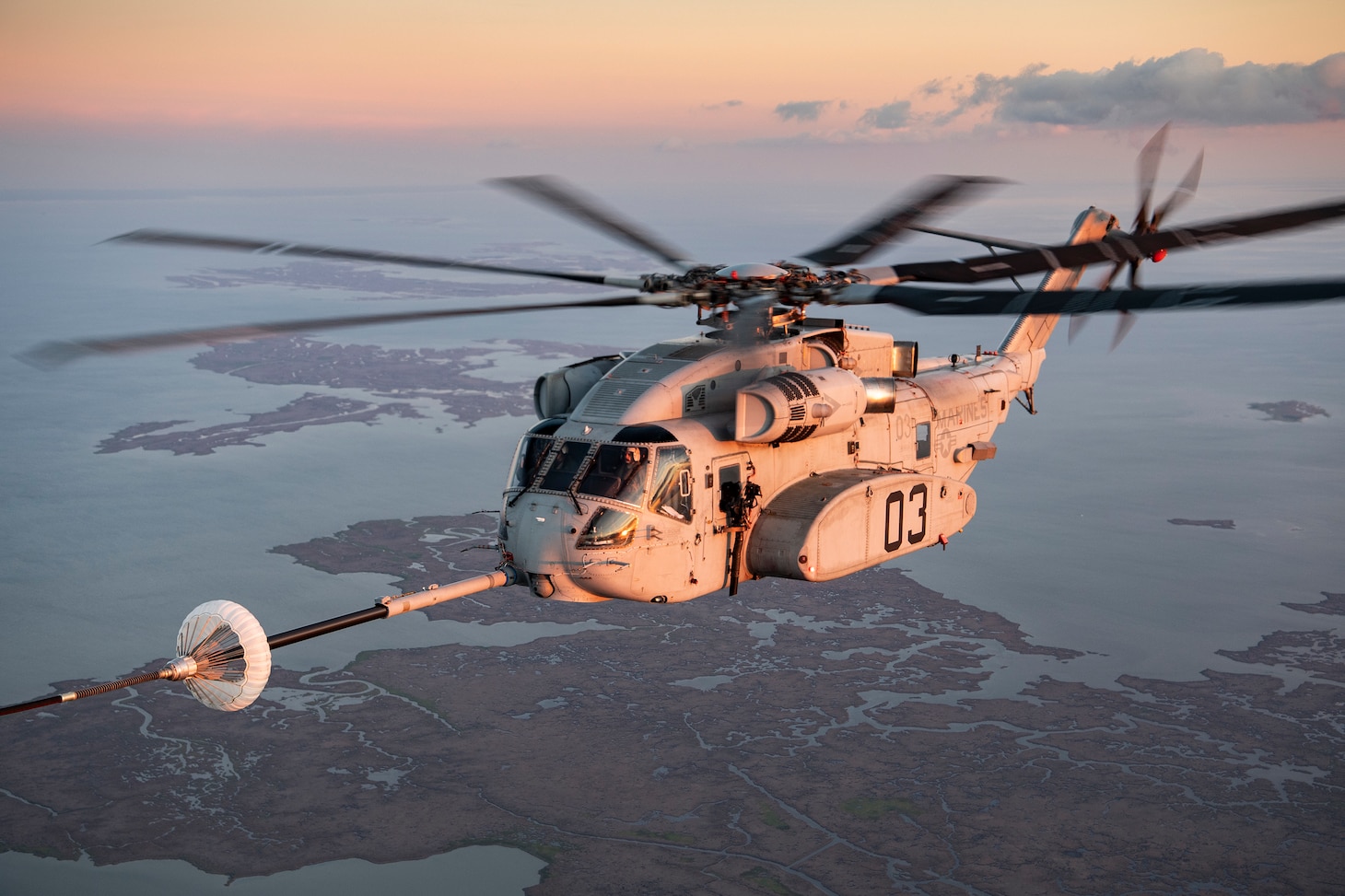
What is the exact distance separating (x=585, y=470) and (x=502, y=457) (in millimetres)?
106055

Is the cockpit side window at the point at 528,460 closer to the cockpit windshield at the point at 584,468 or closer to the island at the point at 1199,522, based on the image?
the cockpit windshield at the point at 584,468

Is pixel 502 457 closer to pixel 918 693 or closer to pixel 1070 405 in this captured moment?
pixel 918 693

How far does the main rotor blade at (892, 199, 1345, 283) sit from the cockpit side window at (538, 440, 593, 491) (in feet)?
18.6

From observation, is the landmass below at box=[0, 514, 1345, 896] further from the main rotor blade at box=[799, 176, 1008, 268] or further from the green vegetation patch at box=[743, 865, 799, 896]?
the main rotor blade at box=[799, 176, 1008, 268]

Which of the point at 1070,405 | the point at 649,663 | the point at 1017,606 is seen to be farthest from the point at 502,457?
the point at 1070,405

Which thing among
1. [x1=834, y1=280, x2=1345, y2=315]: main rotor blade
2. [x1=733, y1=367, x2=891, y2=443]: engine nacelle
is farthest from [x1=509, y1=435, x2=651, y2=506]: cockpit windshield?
[x1=834, y1=280, x2=1345, y2=315]: main rotor blade

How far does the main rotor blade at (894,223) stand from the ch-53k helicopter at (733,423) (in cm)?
3

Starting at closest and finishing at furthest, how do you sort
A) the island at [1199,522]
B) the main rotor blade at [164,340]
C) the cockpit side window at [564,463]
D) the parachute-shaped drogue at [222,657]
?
the parachute-shaped drogue at [222,657] < the main rotor blade at [164,340] < the cockpit side window at [564,463] < the island at [1199,522]

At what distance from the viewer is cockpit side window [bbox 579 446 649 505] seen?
1755 centimetres

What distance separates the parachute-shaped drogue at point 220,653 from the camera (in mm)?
12258

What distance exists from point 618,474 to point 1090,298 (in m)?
7.05

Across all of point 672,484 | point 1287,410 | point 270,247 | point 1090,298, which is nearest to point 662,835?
point 672,484

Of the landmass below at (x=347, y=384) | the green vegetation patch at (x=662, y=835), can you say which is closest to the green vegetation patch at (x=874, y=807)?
the green vegetation patch at (x=662, y=835)

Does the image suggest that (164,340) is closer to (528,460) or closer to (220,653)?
(220,653)
